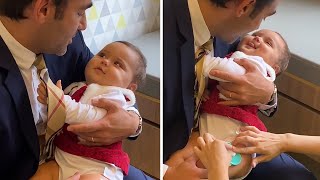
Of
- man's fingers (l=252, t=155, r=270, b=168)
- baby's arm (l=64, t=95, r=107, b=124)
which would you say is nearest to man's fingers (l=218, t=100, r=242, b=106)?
man's fingers (l=252, t=155, r=270, b=168)

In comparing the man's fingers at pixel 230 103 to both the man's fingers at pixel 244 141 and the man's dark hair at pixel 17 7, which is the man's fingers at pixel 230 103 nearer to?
the man's fingers at pixel 244 141

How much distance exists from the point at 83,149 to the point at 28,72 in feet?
0.52

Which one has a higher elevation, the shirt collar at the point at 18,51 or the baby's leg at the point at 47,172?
the shirt collar at the point at 18,51

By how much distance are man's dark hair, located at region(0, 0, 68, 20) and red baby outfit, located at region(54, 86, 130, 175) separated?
0.59 feet

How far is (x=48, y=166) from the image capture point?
906mm

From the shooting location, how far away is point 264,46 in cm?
94

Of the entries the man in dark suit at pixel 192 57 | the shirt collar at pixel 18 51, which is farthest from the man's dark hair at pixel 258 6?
the shirt collar at pixel 18 51

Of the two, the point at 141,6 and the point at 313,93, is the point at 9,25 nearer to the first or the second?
the point at 141,6

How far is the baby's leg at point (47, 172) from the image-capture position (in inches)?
35.1

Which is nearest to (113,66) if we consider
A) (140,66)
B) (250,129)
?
(140,66)

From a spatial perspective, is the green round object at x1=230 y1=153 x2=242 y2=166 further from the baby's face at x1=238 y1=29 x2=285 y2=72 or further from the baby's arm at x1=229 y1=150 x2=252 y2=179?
the baby's face at x1=238 y1=29 x2=285 y2=72

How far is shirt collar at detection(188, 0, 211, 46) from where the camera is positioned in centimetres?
82

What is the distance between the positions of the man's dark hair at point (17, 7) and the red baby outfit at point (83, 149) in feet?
0.59

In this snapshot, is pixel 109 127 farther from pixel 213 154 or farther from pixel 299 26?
pixel 299 26
